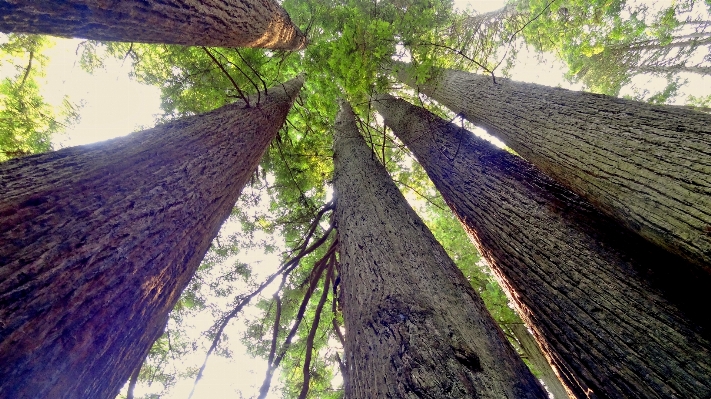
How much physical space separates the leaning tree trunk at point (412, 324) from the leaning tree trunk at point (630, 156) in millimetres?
1007

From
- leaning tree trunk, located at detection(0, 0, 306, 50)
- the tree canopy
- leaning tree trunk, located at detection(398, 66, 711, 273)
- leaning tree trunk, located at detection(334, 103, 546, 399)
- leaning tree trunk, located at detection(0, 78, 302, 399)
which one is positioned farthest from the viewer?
the tree canopy

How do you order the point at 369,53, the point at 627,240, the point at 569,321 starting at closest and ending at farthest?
the point at 569,321 < the point at 627,240 < the point at 369,53

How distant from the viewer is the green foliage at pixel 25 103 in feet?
18.3

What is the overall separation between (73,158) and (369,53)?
332 cm

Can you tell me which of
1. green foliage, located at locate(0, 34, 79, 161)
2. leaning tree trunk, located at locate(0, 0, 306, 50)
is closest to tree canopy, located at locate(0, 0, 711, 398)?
green foliage, located at locate(0, 34, 79, 161)

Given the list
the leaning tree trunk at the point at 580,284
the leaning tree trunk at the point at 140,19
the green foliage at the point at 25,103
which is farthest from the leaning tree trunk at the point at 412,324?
the green foliage at the point at 25,103

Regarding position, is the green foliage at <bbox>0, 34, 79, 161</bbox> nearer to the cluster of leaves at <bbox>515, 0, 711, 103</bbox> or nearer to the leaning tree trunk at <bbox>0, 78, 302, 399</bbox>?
the leaning tree trunk at <bbox>0, 78, 302, 399</bbox>

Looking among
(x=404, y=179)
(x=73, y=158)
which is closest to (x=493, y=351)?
(x=73, y=158)

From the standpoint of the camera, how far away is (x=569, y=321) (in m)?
2.08

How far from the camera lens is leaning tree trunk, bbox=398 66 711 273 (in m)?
1.76

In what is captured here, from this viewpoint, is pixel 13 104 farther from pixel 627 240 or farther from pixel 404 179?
pixel 627 240

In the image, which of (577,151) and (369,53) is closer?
(577,151)

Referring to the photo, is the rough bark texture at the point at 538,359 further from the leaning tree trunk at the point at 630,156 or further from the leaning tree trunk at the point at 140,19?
the leaning tree trunk at the point at 140,19

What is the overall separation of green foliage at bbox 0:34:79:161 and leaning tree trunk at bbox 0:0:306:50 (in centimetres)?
474
